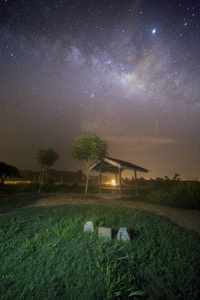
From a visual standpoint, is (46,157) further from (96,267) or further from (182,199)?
(96,267)

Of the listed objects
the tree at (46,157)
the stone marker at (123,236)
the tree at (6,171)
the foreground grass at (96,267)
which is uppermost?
the tree at (46,157)

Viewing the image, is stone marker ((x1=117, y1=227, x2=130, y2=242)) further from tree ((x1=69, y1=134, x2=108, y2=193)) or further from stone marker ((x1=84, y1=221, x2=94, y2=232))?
tree ((x1=69, y1=134, x2=108, y2=193))

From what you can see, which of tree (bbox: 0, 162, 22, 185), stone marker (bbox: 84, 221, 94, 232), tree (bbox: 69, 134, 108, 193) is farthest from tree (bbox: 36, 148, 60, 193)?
stone marker (bbox: 84, 221, 94, 232)

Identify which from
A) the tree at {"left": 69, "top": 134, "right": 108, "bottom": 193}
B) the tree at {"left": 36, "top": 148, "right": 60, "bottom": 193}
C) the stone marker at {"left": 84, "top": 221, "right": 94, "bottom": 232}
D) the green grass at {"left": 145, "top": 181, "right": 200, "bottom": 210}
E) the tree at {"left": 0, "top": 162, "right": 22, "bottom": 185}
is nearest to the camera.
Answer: the stone marker at {"left": 84, "top": 221, "right": 94, "bottom": 232}

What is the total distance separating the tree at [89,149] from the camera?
1347 cm

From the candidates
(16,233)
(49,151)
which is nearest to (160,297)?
(16,233)

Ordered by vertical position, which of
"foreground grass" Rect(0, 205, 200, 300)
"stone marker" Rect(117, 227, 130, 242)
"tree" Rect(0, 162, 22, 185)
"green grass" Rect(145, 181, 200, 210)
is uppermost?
"tree" Rect(0, 162, 22, 185)

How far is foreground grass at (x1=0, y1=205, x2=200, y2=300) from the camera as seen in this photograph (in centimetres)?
179

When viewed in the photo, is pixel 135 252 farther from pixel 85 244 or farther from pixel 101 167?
pixel 101 167

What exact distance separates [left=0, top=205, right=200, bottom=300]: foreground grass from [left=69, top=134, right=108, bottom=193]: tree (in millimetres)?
10370

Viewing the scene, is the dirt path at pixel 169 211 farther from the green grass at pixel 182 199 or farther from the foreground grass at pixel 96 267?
the foreground grass at pixel 96 267

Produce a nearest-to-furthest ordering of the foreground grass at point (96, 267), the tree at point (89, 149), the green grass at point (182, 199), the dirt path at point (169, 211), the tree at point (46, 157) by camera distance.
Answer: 1. the foreground grass at point (96, 267)
2. the dirt path at point (169, 211)
3. the green grass at point (182, 199)
4. the tree at point (89, 149)
5. the tree at point (46, 157)

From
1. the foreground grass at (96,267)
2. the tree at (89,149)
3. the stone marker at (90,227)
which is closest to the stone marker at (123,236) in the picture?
the foreground grass at (96,267)

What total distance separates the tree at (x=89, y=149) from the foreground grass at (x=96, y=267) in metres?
10.4
